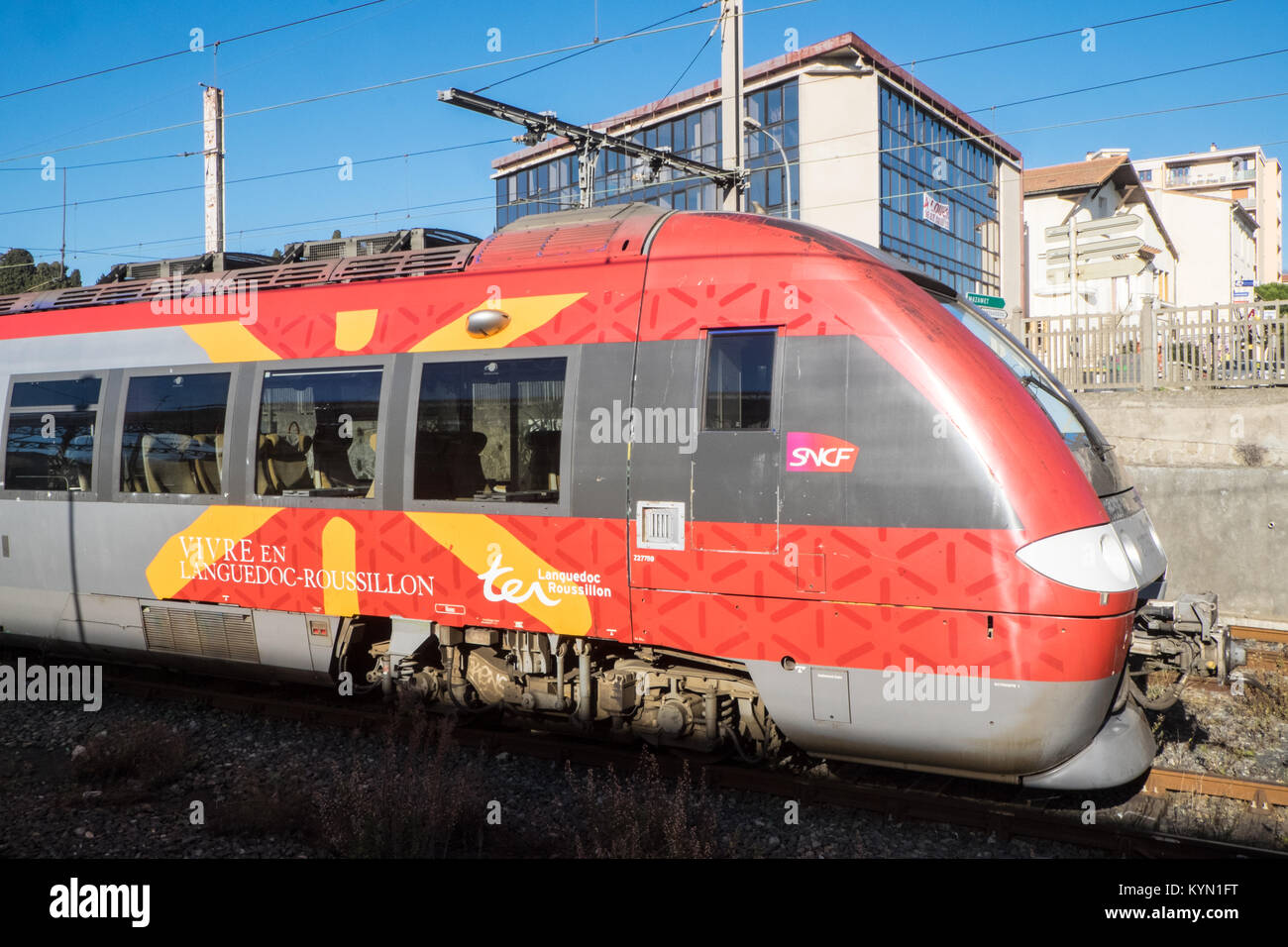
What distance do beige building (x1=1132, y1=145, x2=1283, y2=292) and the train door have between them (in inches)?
4070

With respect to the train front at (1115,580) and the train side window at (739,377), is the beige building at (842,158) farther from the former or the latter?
the train side window at (739,377)

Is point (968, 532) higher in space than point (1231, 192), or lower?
lower

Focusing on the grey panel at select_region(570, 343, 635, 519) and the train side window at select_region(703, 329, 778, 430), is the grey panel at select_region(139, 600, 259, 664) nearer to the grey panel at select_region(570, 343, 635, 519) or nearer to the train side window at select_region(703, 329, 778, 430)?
the grey panel at select_region(570, 343, 635, 519)

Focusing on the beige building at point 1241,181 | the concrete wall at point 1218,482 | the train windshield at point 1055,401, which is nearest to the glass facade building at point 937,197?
the concrete wall at point 1218,482

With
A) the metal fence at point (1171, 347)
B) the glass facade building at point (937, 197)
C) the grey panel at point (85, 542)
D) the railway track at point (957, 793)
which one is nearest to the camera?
the railway track at point (957, 793)

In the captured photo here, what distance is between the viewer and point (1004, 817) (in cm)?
530

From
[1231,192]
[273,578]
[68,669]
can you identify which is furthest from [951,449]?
[1231,192]

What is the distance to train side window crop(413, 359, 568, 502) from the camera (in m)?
→ 6.07

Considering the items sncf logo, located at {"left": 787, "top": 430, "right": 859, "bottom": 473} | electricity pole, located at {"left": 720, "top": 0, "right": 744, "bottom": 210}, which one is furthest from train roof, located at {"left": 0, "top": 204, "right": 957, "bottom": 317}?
electricity pole, located at {"left": 720, "top": 0, "right": 744, "bottom": 210}

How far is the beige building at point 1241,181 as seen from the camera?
9362 centimetres

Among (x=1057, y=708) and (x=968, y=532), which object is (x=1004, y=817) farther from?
(x=968, y=532)

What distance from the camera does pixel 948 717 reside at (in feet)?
16.7

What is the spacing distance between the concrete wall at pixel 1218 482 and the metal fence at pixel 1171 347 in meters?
0.37

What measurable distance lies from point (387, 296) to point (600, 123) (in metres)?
32.4
